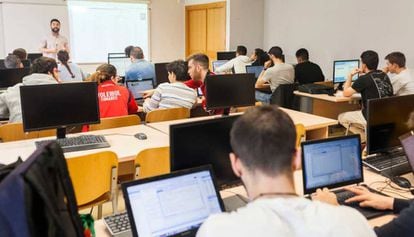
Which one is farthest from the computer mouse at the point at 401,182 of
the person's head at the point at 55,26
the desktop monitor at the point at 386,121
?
the person's head at the point at 55,26

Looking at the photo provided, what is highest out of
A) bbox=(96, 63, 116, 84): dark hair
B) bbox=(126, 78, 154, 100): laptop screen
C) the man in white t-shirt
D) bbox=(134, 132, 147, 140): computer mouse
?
bbox=(96, 63, 116, 84): dark hair

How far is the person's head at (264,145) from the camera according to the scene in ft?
3.92

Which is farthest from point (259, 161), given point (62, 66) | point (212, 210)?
point (62, 66)

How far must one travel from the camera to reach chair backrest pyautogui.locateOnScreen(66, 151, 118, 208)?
8.07ft

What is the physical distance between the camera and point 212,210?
165cm

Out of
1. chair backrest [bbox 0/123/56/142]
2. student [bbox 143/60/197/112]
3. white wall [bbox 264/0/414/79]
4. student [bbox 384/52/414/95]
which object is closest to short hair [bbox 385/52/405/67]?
student [bbox 384/52/414/95]

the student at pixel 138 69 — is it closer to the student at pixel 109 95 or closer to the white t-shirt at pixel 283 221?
the student at pixel 109 95

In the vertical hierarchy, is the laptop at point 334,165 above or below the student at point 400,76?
below

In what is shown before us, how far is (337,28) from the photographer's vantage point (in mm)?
7059

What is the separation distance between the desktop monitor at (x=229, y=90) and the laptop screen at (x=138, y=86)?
1898 mm

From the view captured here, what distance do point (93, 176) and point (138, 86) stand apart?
3.02 meters

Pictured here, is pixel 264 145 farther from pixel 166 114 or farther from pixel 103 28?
pixel 103 28

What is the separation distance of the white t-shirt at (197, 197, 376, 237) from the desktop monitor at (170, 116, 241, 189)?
733mm

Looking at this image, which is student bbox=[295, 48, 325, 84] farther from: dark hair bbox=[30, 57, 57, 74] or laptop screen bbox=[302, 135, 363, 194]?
laptop screen bbox=[302, 135, 363, 194]
